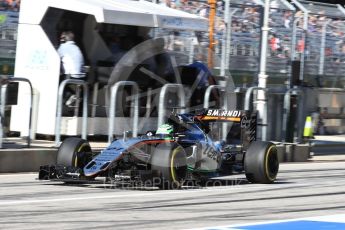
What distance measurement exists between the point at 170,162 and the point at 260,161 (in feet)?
6.27

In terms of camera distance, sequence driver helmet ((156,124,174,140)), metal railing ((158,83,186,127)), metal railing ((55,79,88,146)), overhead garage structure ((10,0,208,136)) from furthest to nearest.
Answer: overhead garage structure ((10,0,208,136)) → metal railing ((158,83,186,127)) → metal railing ((55,79,88,146)) → driver helmet ((156,124,174,140))

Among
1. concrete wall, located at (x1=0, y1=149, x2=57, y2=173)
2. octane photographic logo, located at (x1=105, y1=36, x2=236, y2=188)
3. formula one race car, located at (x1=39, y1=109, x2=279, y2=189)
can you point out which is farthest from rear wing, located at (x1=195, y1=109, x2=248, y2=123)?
octane photographic logo, located at (x1=105, y1=36, x2=236, y2=188)

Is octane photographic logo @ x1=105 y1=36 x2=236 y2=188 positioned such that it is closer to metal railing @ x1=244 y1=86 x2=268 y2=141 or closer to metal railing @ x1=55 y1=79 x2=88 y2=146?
metal railing @ x1=244 y1=86 x2=268 y2=141

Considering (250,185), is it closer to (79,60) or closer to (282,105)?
(79,60)

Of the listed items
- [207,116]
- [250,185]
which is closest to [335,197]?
[250,185]

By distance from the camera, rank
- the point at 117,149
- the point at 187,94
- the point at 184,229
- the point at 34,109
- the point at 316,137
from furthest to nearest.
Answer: the point at 316,137, the point at 187,94, the point at 34,109, the point at 117,149, the point at 184,229

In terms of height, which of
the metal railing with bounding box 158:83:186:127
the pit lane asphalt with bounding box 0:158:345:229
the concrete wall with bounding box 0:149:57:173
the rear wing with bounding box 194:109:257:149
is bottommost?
the pit lane asphalt with bounding box 0:158:345:229

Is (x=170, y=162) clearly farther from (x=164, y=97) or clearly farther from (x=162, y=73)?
(x=162, y=73)

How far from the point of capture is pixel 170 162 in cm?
1126

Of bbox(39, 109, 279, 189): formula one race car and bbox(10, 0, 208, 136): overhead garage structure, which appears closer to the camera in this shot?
bbox(39, 109, 279, 189): formula one race car

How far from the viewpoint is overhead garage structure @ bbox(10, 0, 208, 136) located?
651 inches

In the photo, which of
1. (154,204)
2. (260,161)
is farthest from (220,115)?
(154,204)

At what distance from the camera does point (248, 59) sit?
19.7 metres

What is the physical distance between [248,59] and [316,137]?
317 centimetres
